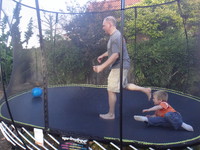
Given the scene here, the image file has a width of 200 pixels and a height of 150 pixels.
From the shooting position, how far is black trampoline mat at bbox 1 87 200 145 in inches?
60.4

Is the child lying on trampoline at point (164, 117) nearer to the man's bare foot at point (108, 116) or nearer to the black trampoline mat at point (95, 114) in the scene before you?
the black trampoline mat at point (95, 114)

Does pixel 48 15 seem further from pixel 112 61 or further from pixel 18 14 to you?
pixel 112 61

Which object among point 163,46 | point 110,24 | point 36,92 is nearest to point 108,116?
point 110,24

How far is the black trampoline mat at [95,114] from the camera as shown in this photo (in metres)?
1.53

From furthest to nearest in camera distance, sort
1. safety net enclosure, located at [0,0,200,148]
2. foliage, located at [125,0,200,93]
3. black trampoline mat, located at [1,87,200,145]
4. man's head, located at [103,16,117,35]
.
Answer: foliage, located at [125,0,200,93] → safety net enclosure, located at [0,0,200,148] → man's head, located at [103,16,117,35] → black trampoline mat, located at [1,87,200,145]

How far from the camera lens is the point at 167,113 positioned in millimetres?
1615

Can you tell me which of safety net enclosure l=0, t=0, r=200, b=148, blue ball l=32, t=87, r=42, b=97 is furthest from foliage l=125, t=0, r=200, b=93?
blue ball l=32, t=87, r=42, b=97

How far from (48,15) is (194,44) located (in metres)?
2.17

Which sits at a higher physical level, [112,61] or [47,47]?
[47,47]

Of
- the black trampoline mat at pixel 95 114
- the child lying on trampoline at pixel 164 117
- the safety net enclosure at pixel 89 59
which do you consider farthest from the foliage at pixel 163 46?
the child lying on trampoline at pixel 164 117

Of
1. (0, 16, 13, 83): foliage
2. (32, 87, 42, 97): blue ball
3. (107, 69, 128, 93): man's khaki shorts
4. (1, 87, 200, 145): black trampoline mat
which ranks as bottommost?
(1, 87, 200, 145): black trampoline mat

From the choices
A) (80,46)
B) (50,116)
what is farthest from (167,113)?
(80,46)

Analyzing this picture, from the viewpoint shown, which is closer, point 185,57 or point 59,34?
point 185,57

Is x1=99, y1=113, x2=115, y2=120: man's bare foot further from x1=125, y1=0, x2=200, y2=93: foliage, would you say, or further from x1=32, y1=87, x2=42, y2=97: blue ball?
x1=125, y1=0, x2=200, y2=93: foliage
